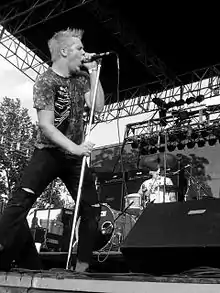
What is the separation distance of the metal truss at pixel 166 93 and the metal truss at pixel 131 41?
0.47 metres

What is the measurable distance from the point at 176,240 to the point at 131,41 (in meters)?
6.65

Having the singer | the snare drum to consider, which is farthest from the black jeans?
the snare drum

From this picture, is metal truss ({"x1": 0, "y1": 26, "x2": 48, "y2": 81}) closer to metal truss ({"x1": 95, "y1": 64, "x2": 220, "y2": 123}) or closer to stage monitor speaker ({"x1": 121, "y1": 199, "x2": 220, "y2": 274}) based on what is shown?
metal truss ({"x1": 95, "y1": 64, "x2": 220, "y2": 123})

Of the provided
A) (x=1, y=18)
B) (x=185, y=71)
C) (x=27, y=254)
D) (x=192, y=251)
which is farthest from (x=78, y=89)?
(x=185, y=71)

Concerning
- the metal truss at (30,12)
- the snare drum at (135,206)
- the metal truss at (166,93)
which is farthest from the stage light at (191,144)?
the metal truss at (30,12)

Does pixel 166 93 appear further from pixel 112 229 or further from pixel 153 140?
pixel 112 229

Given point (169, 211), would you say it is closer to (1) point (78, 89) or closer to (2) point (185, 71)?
(1) point (78, 89)

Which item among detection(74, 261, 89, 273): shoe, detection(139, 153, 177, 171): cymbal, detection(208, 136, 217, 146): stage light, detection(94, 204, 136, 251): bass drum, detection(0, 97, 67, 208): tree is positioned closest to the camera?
detection(74, 261, 89, 273): shoe

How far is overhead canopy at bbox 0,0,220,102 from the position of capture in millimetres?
8000

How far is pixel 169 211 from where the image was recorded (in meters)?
3.01

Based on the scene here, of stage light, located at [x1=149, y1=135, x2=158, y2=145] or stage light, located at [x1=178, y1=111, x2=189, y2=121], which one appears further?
stage light, located at [x1=149, y1=135, x2=158, y2=145]

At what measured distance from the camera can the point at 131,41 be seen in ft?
28.6

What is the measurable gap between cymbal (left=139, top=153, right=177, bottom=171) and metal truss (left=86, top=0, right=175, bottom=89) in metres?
1.88

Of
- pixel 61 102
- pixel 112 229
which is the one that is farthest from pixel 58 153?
pixel 112 229
